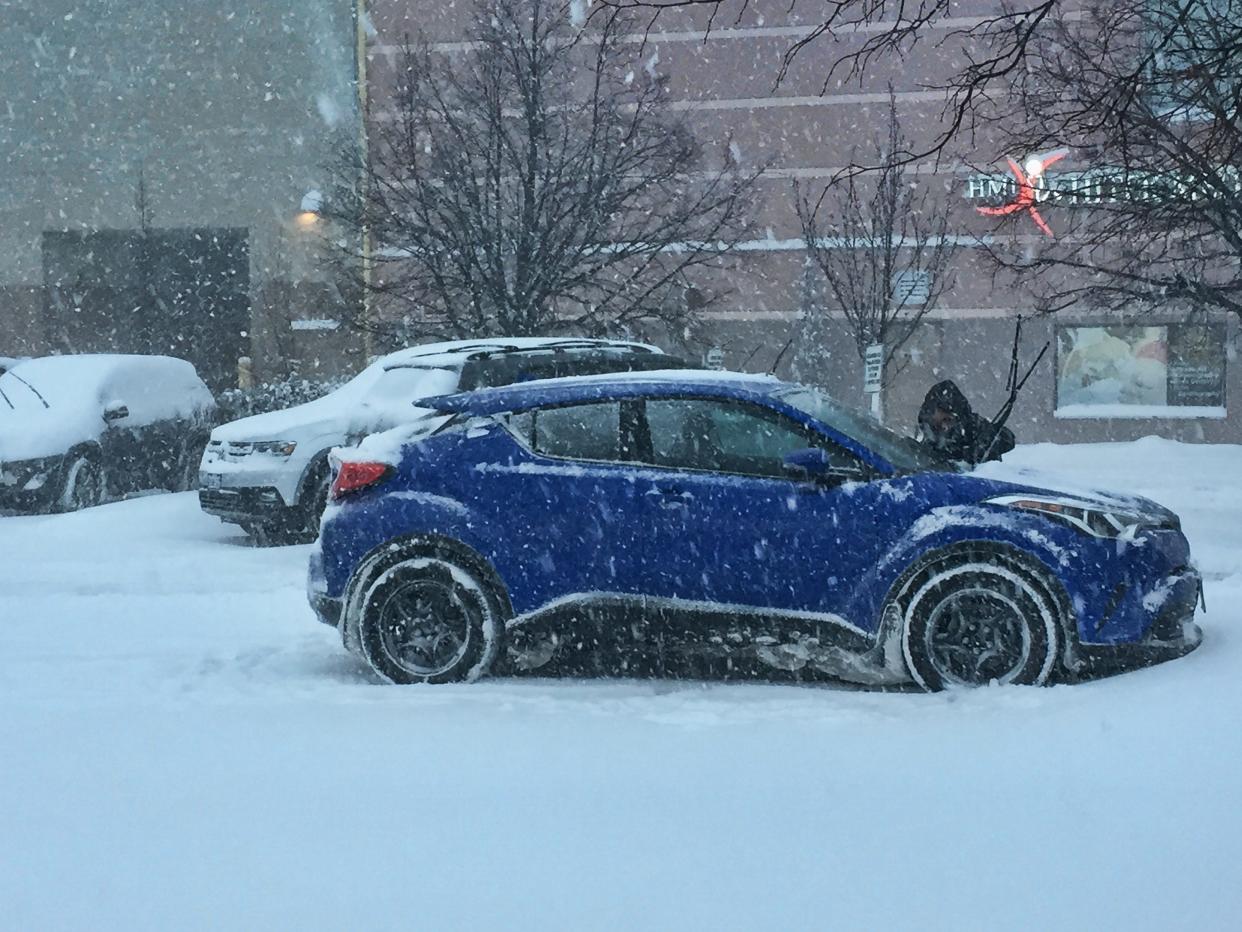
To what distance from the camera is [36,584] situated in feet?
36.3

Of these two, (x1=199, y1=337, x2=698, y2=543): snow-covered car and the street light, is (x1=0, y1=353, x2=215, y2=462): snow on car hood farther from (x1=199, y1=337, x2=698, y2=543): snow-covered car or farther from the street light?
the street light

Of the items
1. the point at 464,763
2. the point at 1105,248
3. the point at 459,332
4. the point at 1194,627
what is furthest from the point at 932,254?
the point at 464,763

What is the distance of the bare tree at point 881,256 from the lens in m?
27.1

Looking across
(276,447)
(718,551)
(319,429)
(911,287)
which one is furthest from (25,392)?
(911,287)

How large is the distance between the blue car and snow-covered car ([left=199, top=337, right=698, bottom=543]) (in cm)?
517

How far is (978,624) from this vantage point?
22.1 feet

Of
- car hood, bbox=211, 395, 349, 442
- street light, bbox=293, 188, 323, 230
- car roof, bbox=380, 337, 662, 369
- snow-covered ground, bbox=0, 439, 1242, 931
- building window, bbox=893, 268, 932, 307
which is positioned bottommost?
snow-covered ground, bbox=0, 439, 1242, 931

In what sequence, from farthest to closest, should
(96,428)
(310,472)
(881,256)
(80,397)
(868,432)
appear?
1. (881,256)
2. (80,397)
3. (96,428)
4. (310,472)
5. (868,432)

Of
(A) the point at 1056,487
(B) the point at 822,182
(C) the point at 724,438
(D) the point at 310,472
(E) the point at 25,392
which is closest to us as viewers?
(A) the point at 1056,487

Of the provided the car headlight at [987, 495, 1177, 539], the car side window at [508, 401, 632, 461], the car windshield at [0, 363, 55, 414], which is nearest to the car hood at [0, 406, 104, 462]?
the car windshield at [0, 363, 55, 414]

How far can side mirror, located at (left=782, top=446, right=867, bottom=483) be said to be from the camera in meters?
6.88

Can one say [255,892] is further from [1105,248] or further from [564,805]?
[1105,248]

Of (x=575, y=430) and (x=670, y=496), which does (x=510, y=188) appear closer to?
(x=575, y=430)

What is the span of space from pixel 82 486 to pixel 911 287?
51.1ft
